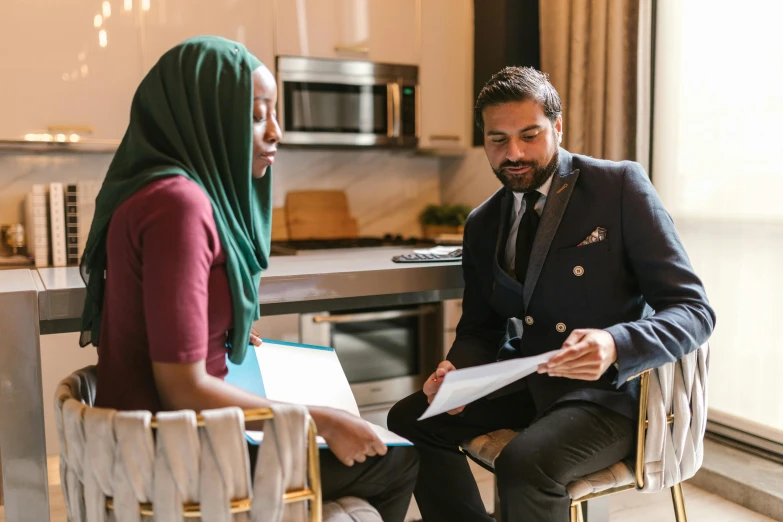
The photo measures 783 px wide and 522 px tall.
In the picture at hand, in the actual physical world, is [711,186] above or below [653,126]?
below

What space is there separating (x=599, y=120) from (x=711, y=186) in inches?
19.3

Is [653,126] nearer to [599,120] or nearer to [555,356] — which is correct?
[599,120]

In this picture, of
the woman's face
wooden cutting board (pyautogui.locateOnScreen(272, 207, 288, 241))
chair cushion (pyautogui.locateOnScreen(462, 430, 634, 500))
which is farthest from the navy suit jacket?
wooden cutting board (pyautogui.locateOnScreen(272, 207, 288, 241))

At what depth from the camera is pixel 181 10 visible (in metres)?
3.08

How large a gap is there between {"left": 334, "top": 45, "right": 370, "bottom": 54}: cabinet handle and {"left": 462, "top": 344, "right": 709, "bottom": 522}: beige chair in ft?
7.97

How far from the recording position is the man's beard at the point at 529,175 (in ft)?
5.16

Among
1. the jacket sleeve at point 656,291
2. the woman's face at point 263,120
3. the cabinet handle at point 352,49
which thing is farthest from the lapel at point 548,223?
the cabinet handle at point 352,49

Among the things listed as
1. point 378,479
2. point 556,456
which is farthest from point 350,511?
point 556,456

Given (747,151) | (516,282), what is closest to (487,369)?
(516,282)

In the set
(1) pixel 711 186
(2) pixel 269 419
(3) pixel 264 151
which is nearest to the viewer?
(2) pixel 269 419

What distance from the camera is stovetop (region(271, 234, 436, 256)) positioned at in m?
3.34

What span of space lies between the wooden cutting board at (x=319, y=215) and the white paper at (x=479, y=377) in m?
2.61

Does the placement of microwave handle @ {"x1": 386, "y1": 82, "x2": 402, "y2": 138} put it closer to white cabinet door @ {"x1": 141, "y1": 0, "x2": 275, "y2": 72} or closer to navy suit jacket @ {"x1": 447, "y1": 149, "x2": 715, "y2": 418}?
white cabinet door @ {"x1": 141, "y1": 0, "x2": 275, "y2": 72}

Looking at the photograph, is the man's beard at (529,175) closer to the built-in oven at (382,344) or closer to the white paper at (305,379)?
the white paper at (305,379)
